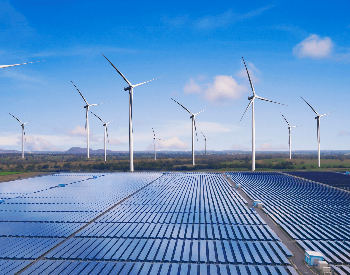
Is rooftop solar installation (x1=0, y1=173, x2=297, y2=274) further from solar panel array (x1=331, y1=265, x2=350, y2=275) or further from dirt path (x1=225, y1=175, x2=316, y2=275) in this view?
Result: solar panel array (x1=331, y1=265, x2=350, y2=275)

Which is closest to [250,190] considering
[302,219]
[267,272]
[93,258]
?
[302,219]

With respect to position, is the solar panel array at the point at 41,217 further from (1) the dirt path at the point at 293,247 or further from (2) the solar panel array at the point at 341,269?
(2) the solar panel array at the point at 341,269

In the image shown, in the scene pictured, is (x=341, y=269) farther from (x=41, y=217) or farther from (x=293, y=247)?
(x=41, y=217)

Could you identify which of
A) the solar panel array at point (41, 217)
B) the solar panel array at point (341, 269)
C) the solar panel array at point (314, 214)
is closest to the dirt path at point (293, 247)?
the solar panel array at point (314, 214)

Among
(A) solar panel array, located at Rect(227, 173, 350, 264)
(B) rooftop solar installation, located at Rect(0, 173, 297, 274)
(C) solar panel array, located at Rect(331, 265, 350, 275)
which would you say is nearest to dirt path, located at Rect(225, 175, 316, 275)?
(A) solar panel array, located at Rect(227, 173, 350, 264)

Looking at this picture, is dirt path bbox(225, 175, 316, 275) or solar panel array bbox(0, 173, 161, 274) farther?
solar panel array bbox(0, 173, 161, 274)

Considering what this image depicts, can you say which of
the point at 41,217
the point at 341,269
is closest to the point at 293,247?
the point at 341,269
